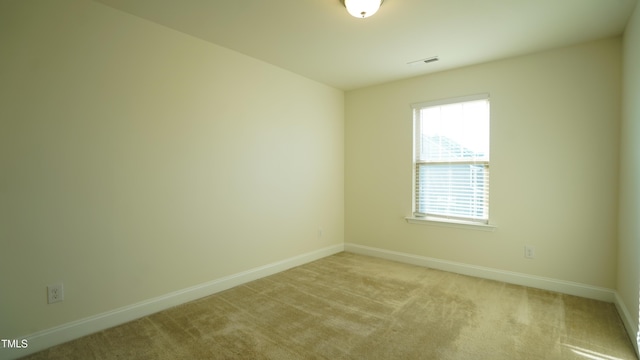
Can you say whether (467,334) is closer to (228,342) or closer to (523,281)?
(523,281)

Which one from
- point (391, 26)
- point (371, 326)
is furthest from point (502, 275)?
point (391, 26)

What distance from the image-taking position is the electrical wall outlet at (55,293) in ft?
6.73

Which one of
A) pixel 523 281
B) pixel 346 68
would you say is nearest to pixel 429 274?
pixel 523 281

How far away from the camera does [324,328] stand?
2.30 m

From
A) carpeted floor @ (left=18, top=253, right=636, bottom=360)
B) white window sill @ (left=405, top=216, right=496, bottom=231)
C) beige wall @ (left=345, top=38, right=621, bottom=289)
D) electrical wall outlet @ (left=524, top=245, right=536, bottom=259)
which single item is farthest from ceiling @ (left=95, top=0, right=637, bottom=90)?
carpeted floor @ (left=18, top=253, right=636, bottom=360)

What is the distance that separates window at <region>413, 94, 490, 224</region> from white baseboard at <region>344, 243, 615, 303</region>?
57cm

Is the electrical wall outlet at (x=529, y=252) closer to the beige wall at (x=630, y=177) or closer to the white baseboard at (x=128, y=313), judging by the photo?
the beige wall at (x=630, y=177)

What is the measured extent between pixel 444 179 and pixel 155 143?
3.29 m

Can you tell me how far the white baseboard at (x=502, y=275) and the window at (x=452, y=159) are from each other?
1.86 ft

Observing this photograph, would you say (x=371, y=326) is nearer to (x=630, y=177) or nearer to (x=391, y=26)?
(x=630, y=177)

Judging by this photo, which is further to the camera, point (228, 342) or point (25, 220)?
point (228, 342)

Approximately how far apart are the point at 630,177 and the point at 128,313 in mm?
4180

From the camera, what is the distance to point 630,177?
2.35 meters

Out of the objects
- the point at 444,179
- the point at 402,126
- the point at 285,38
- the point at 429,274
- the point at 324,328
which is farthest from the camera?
the point at 402,126
